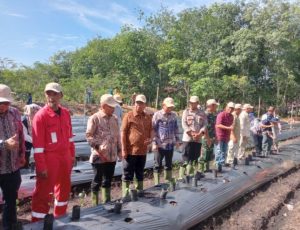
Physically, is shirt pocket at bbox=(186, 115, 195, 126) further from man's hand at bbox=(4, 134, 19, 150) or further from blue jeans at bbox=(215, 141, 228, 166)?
man's hand at bbox=(4, 134, 19, 150)

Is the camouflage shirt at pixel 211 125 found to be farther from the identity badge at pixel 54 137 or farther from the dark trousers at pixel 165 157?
the identity badge at pixel 54 137

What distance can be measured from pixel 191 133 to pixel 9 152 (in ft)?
11.6

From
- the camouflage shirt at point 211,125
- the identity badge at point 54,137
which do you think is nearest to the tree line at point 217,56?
the camouflage shirt at point 211,125

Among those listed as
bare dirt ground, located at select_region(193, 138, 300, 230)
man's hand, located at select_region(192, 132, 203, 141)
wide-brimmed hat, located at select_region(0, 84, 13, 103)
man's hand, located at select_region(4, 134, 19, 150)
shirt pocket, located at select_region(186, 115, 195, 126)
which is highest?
wide-brimmed hat, located at select_region(0, 84, 13, 103)

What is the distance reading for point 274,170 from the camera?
8156 millimetres

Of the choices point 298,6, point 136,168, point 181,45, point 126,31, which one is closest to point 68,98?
point 126,31

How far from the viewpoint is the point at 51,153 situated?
366 cm

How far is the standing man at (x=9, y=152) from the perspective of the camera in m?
3.16

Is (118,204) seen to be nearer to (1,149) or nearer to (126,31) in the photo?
(1,149)

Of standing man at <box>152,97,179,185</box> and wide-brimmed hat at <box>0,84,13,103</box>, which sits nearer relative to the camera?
wide-brimmed hat at <box>0,84,13,103</box>

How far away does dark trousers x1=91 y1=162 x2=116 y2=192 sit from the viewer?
437 cm

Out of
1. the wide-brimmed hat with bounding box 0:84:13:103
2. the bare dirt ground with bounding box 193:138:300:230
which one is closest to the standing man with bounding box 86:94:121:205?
the wide-brimmed hat with bounding box 0:84:13:103

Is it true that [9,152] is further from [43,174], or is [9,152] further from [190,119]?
[190,119]

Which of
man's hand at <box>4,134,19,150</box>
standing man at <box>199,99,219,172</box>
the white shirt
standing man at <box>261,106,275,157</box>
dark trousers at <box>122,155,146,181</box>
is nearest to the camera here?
man's hand at <box>4,134,19,150</box>
